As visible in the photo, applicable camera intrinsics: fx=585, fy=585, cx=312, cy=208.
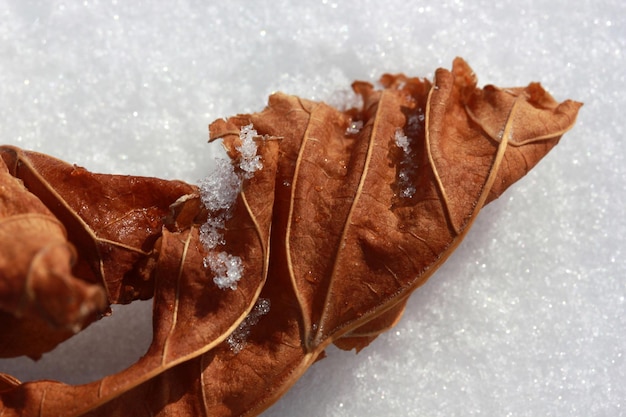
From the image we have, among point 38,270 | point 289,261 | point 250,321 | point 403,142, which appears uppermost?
point 38,270

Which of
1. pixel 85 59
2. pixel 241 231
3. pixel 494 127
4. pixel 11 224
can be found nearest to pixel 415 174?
pixel 494 127

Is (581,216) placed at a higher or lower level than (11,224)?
lower

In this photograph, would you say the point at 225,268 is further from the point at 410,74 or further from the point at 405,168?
the point at 410,74

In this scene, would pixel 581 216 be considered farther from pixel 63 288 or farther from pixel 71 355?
pixel 71 355

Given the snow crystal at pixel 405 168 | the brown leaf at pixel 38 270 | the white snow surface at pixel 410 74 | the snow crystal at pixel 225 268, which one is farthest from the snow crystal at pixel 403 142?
the brown leaf at pixel 38 270

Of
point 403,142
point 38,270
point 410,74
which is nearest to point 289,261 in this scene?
point 403,142

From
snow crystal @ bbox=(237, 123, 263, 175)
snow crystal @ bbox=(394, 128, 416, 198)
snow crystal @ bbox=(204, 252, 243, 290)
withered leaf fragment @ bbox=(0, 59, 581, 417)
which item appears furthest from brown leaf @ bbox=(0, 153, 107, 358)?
snow crystal @ bbox=(394, 128, 416, 198)

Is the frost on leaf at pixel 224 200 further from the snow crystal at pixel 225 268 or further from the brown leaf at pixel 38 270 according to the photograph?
the brown leaf at pixel 38 270

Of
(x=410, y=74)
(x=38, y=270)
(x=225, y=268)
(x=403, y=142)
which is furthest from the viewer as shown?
(x=410, y=74)
